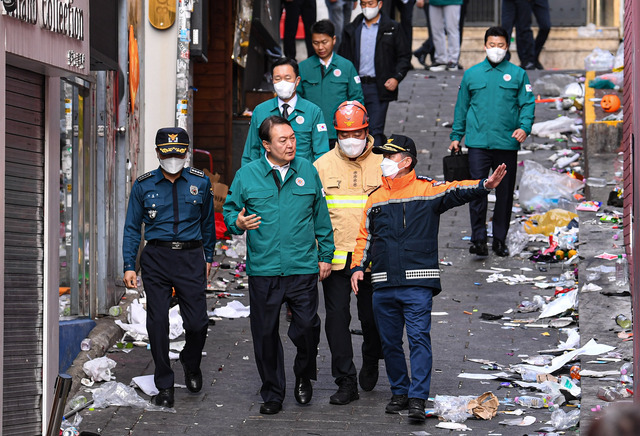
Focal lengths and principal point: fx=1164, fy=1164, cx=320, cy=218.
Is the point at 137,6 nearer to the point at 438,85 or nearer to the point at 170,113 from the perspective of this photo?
the point at 170,113

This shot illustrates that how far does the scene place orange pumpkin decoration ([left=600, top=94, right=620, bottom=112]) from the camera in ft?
46.8

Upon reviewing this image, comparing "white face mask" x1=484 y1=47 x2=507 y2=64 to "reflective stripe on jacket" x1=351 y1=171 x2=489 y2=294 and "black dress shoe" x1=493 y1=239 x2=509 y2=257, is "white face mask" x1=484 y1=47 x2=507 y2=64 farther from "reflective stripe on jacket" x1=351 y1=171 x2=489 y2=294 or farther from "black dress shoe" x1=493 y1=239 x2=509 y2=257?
"reflective stripe on jacket" x1=351 y1=171 x2=489 y2=294

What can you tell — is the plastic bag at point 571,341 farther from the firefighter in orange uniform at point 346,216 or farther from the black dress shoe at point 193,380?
the black dress shoe at point 193,380

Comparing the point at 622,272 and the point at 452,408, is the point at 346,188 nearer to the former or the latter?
the point at 452,408

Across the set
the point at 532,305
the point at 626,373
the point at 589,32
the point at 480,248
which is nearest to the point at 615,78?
the point at 480,248

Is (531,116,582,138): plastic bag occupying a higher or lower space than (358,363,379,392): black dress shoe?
higher

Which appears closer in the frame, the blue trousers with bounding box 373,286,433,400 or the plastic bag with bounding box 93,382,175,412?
the blue trousers with bounding box 373,286,433,400

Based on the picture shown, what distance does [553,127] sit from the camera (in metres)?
16.7

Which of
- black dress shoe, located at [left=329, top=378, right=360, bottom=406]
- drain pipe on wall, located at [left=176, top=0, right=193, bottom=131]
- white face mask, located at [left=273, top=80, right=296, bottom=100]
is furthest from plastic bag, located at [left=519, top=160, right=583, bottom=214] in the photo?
black dress shoe, located at [left=329, top=378, right=360, bottom=406]

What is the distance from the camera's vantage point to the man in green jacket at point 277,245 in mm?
7113

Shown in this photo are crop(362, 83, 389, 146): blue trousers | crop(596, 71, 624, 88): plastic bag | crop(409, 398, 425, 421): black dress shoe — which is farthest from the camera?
crop(596, 71, 624, 88): plastic bag

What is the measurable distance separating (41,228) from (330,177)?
2055 mm

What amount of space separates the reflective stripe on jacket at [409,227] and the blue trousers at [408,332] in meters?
0.08

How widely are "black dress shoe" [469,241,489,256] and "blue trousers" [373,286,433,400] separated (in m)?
4.51
